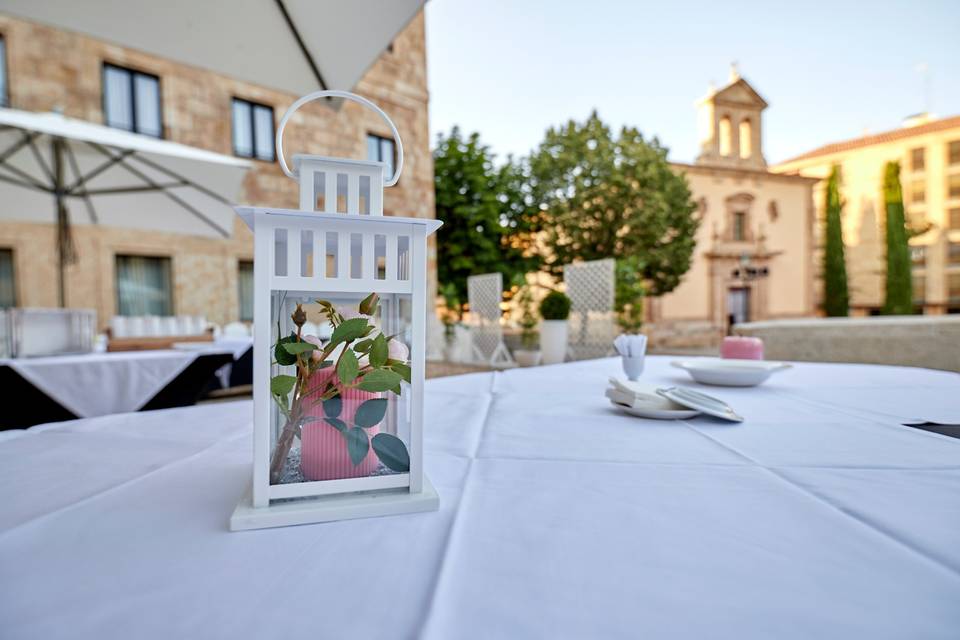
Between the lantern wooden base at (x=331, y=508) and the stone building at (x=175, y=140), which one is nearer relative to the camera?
the lantern wooden base at (x=331, y=508)

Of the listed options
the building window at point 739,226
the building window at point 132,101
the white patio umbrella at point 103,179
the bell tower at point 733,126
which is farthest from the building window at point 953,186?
the building window at point 132,101

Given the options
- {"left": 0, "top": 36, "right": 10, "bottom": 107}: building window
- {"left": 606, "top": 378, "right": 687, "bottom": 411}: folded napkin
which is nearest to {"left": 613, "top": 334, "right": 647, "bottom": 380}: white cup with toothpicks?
{"left": 606, "top": 378, "right": 687, "bottom": 411}: folded napkin

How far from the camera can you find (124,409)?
6.07 feet

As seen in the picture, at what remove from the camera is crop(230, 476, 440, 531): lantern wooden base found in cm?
37

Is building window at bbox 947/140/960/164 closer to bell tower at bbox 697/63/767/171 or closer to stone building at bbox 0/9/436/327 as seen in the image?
bell tower at bbox 697/63/767/171

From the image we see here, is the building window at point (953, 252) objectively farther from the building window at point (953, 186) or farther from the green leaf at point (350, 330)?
the green leaf at point (350, 330)

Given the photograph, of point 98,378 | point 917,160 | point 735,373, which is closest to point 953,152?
point 917,160

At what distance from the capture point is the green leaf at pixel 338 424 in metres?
0.40

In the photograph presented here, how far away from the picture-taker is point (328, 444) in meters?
0.41

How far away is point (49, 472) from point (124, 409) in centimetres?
168

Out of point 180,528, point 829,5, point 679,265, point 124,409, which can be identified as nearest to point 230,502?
point 180,528

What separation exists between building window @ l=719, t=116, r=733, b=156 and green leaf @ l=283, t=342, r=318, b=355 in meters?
16.1

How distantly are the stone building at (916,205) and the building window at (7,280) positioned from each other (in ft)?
67.1

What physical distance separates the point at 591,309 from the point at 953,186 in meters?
20.0
